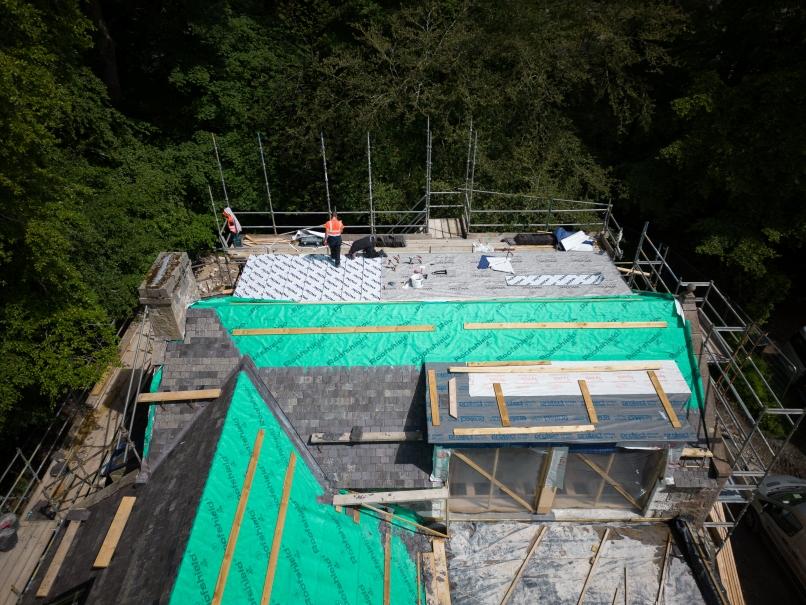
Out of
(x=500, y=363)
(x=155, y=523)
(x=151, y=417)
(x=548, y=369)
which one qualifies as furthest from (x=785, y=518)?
(x=151, y=417)

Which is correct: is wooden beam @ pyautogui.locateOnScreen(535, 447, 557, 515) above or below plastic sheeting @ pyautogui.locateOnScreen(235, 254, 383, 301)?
Result: below

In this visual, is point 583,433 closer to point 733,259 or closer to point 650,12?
point 733,259

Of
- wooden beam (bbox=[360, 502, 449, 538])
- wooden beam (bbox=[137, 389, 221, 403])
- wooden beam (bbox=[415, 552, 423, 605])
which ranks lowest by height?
wooden beam (bbox=[415, 552, 423, 605])

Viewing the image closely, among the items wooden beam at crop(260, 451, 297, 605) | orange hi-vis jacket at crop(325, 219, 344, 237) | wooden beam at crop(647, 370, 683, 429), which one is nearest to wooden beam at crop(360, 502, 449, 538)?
wooden beam at crop(260, 451, 297, 605)

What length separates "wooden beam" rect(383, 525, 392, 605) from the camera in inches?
321

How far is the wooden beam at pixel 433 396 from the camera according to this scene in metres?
9.19

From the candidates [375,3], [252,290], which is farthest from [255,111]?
[252,290]

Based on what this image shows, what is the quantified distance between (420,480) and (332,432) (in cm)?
201

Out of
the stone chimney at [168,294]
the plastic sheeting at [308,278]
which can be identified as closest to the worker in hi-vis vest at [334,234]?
the plastic sheeting at [308,278]

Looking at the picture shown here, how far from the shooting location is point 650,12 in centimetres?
2341

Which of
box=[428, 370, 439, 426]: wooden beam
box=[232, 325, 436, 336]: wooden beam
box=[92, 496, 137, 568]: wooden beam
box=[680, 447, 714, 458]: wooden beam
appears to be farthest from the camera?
box=[232, 325, 436, 336]: wooden beam

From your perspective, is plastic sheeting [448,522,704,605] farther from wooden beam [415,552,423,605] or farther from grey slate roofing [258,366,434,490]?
grey slate roofing [258,366,434,490]

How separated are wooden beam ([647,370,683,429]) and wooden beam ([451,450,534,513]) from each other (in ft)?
11.0

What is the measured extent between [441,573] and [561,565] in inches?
94.0
